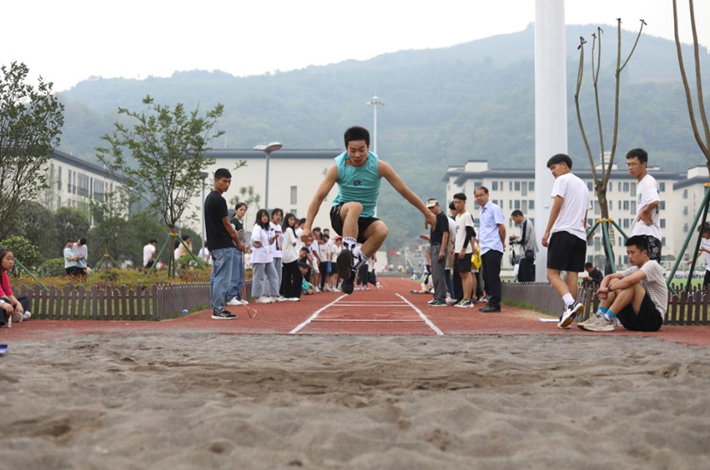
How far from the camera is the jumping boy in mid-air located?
7832 millimetres

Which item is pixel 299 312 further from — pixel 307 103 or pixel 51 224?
pixel 307 103

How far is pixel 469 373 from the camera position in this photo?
5.34 m

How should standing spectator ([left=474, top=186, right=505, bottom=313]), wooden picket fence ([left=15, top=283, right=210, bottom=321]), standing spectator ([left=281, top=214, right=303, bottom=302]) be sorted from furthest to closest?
standing spectator ([left=281, top=214, right=303, bottom=302]) < standing spectator ([left=474, top=186, right=505, bottom=313]) < wooden picket fence ([left=15, top=283, right=210, bottom=321])

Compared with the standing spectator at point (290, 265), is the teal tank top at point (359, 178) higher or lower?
higher

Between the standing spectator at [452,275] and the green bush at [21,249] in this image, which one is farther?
the green bush at [21,249]

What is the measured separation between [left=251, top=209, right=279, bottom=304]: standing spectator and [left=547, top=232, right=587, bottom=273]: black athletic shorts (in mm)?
6839

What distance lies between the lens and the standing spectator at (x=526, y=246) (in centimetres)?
1603

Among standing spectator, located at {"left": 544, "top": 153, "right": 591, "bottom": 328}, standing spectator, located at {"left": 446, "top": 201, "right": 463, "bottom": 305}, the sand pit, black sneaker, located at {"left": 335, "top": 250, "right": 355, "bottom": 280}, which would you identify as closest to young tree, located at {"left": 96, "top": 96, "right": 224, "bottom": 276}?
standing spectator, located at {"left": 446, "top": 201, "right": 463, "bottom": 305}

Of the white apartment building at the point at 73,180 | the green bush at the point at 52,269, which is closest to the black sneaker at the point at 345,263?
the green bush at the point at 52,269

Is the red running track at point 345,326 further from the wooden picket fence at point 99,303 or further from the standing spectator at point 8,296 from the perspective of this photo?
the wooden picket fence at point 99,303

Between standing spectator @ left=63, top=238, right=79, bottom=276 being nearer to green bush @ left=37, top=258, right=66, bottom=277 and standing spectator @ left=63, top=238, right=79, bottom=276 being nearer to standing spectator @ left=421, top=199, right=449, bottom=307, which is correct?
green bush @ left=37, top=258, right=66, bottom=277

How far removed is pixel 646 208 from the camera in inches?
377

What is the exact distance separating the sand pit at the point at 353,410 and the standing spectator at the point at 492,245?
20.4 ft

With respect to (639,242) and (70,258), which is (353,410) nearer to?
(639,242)
